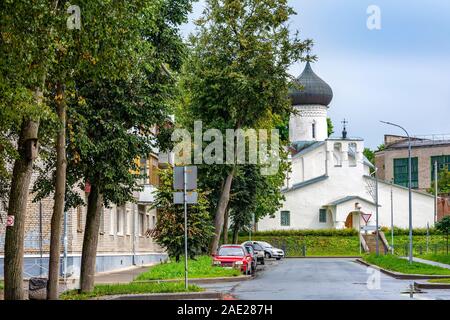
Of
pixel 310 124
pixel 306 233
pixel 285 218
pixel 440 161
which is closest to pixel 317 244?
pixel 306 233

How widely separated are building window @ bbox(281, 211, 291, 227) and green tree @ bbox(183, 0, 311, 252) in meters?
54.6

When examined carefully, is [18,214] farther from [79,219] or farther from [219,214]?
[219,214]

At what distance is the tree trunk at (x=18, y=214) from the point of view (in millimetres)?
21266

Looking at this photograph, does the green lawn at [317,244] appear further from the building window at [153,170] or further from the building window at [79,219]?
the building window at [79,219]

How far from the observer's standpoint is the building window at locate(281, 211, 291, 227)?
4154 inches

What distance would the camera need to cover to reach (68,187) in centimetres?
2923

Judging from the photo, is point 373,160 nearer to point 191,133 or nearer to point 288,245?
point 288,245

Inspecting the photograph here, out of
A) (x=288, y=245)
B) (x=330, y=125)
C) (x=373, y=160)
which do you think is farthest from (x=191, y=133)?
(x=373, y=160)

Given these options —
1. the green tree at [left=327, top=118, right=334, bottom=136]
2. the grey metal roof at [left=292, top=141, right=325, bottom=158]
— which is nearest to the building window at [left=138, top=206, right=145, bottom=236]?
the grey metal roof at [left=292, top=141, right=325, bottom=158]

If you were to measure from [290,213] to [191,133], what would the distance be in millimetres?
54471

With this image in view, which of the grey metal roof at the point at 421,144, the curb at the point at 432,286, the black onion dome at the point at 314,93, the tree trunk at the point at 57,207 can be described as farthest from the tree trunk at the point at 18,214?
the grey metal roof at the point at 421,144

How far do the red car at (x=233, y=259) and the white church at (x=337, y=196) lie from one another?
55.5 m

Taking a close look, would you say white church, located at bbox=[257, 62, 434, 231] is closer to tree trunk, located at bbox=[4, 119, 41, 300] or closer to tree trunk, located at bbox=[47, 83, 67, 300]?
tree trunk, located at bbox=[47, 83, 67, 300]

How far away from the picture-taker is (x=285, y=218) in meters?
106
